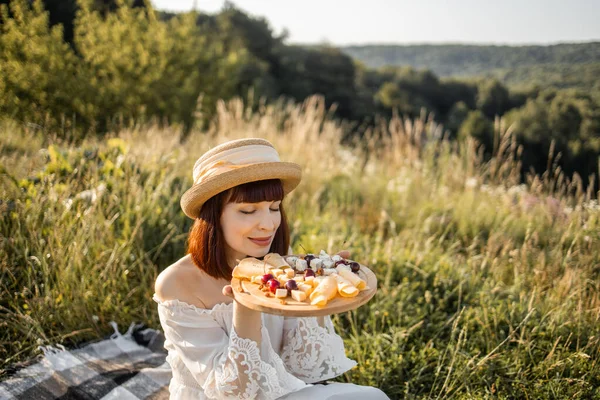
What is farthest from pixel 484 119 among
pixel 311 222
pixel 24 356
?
pixel 24 356

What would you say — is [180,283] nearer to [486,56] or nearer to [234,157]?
[234,157]

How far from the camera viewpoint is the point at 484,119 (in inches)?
563

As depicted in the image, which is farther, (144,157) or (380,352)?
(144,157)

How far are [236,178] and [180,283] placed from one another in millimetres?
484

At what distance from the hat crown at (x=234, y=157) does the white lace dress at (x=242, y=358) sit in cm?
50

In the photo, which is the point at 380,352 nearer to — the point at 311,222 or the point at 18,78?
the point at 311,222

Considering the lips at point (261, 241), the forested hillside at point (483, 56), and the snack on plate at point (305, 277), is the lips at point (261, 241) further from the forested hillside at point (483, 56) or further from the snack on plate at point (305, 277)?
the forested hillside at point (483, 56)

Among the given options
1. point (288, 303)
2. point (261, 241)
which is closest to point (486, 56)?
point (261, 241)

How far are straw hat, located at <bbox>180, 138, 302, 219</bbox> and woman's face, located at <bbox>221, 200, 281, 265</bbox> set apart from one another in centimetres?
10

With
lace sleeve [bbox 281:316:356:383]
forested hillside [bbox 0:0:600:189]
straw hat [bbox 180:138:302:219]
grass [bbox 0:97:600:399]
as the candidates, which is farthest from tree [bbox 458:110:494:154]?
straw hat [bbox 180:138:302:219]

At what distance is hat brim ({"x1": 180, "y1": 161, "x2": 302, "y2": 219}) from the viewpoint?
1.65 meters

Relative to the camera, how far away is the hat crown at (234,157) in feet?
5.63

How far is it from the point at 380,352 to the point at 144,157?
263 centimetres

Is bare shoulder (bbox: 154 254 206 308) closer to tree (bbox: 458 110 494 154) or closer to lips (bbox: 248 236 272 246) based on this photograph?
lips (bbox: 248 236 272 246)
